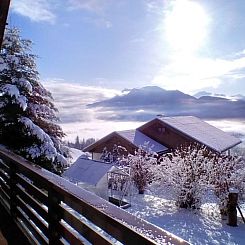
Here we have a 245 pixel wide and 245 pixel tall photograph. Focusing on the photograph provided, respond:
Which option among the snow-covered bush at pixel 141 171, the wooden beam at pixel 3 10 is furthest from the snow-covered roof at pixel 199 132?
the wooden beam at pixel 3 10

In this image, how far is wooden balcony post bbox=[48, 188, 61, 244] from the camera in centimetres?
194

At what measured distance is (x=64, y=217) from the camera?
6.06 feet

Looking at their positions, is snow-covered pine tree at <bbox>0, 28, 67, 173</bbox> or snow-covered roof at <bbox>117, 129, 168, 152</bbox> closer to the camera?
snow-covered pine tree at <bbox>0, 28, 67, 173</bbox>

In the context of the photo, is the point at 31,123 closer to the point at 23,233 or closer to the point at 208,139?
the point at 23,233

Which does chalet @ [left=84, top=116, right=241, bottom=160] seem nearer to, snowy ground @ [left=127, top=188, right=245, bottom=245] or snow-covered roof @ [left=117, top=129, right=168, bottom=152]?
snow-covered roof @ [left=117, top=129, right=168, bottom=152]

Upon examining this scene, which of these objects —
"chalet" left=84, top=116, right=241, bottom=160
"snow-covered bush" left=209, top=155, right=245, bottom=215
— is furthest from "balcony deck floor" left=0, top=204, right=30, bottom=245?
"chalet" left=84, top=116, right=241, bottom=160

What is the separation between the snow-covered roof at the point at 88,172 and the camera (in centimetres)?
1352

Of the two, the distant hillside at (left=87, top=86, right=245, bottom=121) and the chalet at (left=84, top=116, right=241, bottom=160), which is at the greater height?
the distant hillside at (left=87, top=86, right=245, bottom=121)

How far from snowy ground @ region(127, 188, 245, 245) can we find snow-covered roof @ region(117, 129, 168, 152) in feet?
16.9

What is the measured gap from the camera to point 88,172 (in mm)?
14086

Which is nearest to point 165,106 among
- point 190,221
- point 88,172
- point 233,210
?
point 88,172

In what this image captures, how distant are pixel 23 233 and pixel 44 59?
26.6 ft

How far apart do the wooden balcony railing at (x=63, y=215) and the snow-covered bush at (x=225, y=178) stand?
31.3 feet

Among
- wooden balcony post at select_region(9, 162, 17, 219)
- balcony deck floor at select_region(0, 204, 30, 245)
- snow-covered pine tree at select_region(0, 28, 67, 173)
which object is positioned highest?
snow-covered pine tree at select_region(0, 28, 67, 173)
